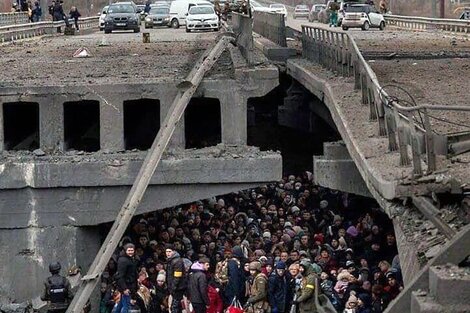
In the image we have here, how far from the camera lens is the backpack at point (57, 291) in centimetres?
1775

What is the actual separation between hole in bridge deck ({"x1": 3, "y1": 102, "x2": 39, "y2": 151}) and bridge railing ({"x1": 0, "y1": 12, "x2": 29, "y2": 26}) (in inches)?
1049

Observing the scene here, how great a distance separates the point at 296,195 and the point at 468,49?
14016 mm

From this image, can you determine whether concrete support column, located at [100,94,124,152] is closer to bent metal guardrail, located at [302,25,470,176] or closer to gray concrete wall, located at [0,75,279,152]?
gray concrete wall, located at [0,75,279,152]

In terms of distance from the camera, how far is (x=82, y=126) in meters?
28.5

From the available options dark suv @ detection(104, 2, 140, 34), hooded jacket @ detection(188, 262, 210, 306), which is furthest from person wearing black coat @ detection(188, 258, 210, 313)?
dark suv @ detection(104, 2, 140, 34)

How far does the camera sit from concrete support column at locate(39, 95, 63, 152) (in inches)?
893

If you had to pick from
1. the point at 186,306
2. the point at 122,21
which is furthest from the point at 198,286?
the point at 122,21

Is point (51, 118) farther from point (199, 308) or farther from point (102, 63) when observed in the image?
A: point (102, 63)

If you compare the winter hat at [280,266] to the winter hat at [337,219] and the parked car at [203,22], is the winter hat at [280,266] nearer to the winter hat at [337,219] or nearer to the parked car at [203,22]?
the winter hat at [337,219]

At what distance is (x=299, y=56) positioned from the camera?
35.8 metres

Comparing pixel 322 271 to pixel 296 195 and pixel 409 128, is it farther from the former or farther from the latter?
pixel 296 195


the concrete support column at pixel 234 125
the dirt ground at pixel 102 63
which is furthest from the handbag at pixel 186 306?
the dirt ground at pixel 102 63

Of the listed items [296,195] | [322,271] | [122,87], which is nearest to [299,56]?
[296,195]

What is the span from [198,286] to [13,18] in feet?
137
